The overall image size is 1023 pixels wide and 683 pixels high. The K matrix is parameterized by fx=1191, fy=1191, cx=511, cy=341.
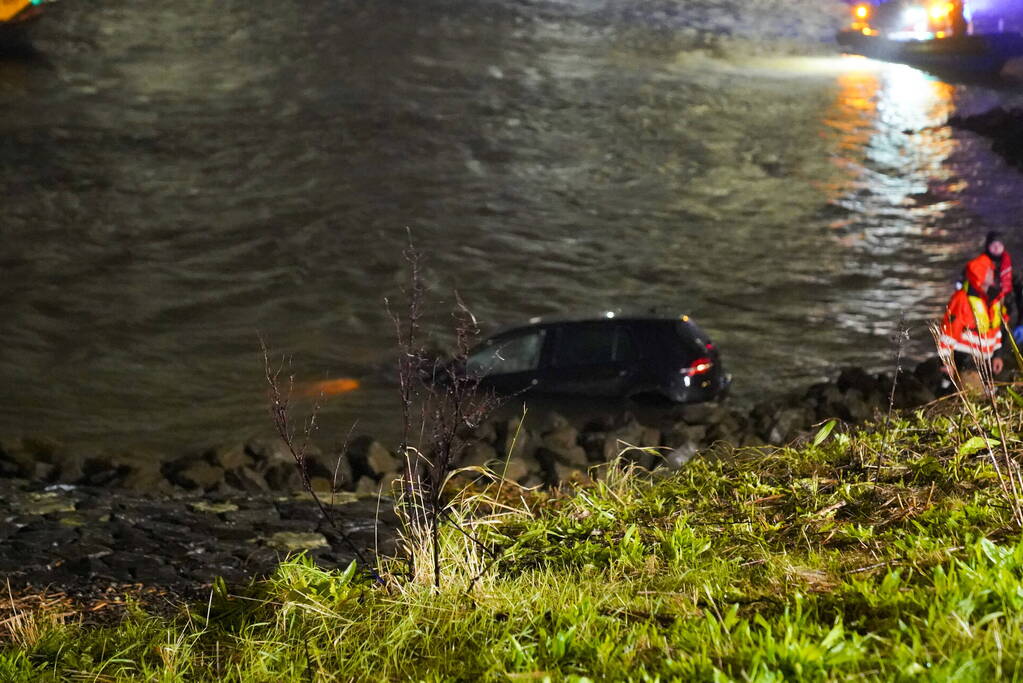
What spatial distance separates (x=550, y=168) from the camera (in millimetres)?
41875

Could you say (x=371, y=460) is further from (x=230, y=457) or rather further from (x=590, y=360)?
(x=590, y=360)

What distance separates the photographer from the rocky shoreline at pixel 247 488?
319 inches

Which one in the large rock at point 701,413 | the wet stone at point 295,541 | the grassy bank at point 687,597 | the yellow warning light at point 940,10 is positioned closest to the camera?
the grassy bank at point 687,597

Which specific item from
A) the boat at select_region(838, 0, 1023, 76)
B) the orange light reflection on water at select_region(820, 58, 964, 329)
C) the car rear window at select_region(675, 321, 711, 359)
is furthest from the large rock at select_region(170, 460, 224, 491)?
the boat at select_region(838, 0, 1023, 76)

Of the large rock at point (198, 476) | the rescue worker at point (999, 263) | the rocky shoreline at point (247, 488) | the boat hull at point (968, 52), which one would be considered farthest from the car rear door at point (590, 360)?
the boat hull at point (968, 52)

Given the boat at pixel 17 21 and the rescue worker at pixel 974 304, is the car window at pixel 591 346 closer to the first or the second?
the rescue worker at pixel 974 304

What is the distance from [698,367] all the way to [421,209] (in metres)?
21.6

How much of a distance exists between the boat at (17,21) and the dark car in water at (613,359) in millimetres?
36033

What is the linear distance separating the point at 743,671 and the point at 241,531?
247 inches

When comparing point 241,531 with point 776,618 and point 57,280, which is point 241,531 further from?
point 57,280

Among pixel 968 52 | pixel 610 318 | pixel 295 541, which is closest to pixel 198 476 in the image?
pixel 295 541

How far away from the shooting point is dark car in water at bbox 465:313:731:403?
53.7ft

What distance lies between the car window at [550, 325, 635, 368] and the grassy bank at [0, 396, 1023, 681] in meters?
9.27

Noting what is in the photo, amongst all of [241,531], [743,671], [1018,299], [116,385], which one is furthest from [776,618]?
[116,385]
